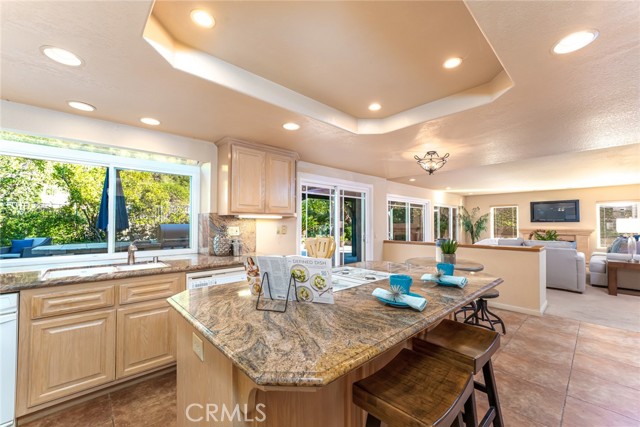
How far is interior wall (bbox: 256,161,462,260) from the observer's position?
3.60 m

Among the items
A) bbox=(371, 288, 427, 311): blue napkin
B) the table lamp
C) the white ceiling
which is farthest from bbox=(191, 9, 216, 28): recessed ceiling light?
the table lamp

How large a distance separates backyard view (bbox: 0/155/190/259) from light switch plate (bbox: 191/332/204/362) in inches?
81.4

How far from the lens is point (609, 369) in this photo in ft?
7.71

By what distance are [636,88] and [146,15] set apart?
10.0 ft

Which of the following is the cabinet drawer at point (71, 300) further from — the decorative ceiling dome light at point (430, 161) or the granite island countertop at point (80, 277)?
the decorative ceiling dome light at point (430, 161)

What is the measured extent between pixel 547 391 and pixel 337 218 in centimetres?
316

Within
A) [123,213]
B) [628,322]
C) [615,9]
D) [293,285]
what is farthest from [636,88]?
[123,213]

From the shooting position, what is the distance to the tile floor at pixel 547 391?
5.87 feet

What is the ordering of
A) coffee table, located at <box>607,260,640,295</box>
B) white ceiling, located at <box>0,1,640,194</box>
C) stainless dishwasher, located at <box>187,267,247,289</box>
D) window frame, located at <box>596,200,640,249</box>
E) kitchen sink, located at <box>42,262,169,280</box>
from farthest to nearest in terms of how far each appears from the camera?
window frame, located at <box>596,200,640,249</box> < coffee table, located at <box>607,260,640,295</box> < stainless dishwasher, located at <box>187,267,247,289</box> < kitchen sink, located at <box>42,262,169,280</box> < white ceiling, located at <box>0,1,640,194</box>

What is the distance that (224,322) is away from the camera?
102cm

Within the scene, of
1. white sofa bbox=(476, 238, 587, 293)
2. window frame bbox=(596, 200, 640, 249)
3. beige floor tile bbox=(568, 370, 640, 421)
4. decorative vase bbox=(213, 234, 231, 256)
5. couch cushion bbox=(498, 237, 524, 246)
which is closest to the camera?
beige floor tile bbox=(568, 370, 640, 421)

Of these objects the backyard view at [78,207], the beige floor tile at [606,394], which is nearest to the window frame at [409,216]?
the beige floor tile at [606,394]

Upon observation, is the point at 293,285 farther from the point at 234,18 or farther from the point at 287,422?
the point at 234,18

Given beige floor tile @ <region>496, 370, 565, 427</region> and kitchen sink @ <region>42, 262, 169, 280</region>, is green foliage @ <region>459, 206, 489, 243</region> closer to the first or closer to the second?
beige floor tile @ <region>496, 370, 565, 427</region>
